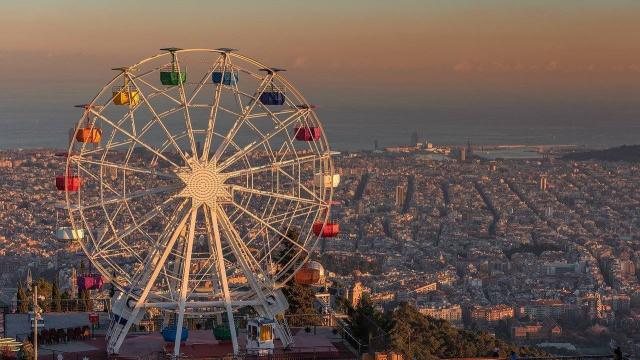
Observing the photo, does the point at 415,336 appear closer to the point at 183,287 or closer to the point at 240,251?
the point at 240,251

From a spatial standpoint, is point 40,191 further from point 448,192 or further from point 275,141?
point 275,141

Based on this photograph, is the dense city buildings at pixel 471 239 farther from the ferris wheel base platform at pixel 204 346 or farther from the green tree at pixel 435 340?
the ferris wheel base platform at pixel 204 346

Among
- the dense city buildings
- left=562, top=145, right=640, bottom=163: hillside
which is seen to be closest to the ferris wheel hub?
the dense city buildings

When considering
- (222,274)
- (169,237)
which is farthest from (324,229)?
(169,237)

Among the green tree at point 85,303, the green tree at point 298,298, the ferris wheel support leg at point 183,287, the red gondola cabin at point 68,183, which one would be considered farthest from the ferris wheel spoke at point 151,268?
the green tree at point 85,303

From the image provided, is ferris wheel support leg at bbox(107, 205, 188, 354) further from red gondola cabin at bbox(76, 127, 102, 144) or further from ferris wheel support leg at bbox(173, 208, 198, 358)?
red gondola cabin at bbox(76, 127, 102, 144)

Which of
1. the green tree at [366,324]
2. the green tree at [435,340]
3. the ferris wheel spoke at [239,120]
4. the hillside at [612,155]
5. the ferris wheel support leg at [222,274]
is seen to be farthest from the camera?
the hillside at [612,155]
